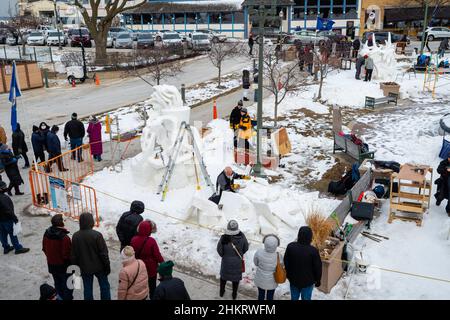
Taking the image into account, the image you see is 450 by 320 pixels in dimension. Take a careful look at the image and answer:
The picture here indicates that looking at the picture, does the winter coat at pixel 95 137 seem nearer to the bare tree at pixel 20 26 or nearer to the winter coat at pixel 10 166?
the winter coat at pixel 10 166

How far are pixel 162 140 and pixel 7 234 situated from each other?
162 inches

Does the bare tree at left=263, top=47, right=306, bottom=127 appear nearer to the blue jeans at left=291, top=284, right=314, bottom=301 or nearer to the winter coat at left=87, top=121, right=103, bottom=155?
the winter coat at left=87, top=121, right=103, bottom=155

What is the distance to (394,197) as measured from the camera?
1073 cm

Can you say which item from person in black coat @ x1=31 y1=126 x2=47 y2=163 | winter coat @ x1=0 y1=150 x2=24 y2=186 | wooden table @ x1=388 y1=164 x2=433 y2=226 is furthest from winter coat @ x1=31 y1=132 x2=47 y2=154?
wooden table @ x1=388 y1=164 x2=433 y2=226

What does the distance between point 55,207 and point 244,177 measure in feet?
14.3

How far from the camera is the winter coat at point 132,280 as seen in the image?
6.22 metres

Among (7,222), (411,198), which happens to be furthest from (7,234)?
(411,198)

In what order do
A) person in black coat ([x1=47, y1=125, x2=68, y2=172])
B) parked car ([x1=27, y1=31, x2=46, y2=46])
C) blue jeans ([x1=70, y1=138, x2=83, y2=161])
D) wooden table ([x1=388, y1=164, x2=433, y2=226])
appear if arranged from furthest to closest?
parked car ([x1=27, y1=31, x2=46, y2=46]), blue jeans ([x1=70, y1=138, x2=83, y2=161]), person in black coat ([x1=47, y1=125, x2=68, y2=172]), wooden table ([x1=388, y1=164, x2=433, y2=226])

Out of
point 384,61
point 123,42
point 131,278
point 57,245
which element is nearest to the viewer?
point 131,278

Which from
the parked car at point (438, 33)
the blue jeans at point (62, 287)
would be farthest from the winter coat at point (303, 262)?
the parked car at point (438, 33)

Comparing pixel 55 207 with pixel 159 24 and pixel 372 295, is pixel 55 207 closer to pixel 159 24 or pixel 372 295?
pixel 372 295

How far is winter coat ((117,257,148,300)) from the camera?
6.22 metres

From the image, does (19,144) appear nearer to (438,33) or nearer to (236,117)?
(236,117)

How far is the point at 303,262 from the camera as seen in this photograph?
6605mm
